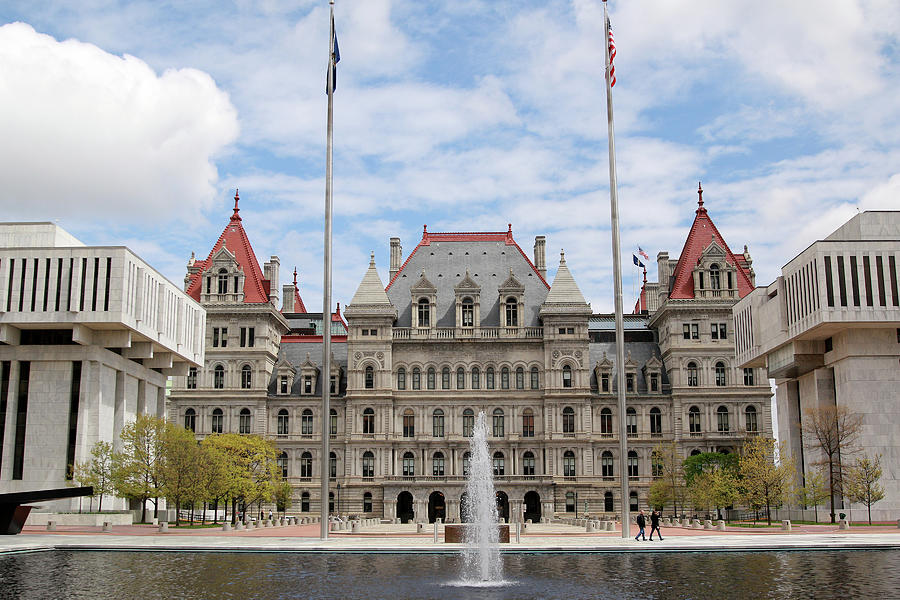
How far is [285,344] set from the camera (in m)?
104

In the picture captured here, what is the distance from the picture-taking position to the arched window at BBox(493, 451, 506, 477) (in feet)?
312

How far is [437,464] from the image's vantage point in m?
95.4

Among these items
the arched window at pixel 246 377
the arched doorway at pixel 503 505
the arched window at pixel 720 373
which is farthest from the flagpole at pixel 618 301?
the arched window at pixel 246 377

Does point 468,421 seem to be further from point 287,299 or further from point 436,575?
point 436,575

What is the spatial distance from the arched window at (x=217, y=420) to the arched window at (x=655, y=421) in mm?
43837

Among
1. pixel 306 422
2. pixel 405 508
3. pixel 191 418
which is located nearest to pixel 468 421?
pixel 405 508

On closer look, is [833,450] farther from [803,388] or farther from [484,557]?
[484,557]

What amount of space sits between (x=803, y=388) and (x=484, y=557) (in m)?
48.8

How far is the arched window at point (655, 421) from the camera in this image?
97062 millimetres

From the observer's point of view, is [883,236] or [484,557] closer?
[484,557]

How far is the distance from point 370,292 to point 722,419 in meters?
37.7

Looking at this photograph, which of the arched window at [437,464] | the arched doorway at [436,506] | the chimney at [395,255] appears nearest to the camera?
the arched doorway at [436,506]

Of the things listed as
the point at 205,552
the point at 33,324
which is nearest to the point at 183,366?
the point at 33,324

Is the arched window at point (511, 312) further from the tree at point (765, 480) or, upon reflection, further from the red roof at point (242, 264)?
the tree at point (765, 480)
